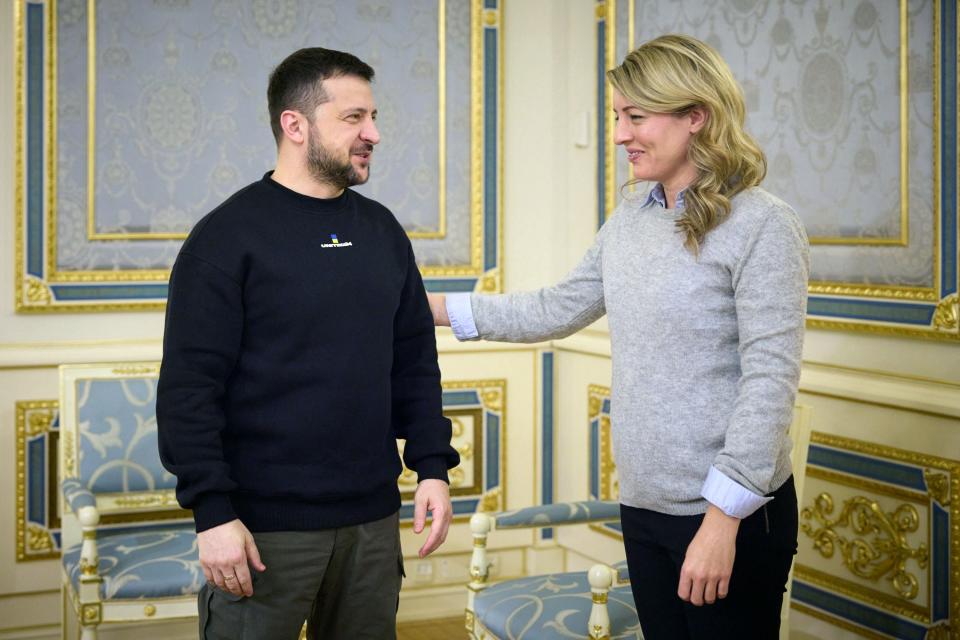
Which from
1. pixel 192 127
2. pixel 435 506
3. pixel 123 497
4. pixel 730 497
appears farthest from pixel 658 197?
pixel 192 127

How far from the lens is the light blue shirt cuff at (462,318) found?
225cm

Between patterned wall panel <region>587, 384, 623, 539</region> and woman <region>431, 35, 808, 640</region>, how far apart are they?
1.90 metres

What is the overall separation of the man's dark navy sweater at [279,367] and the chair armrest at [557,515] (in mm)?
817

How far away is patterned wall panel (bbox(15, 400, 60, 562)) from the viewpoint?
11.2 feet

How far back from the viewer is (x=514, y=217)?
403 cm

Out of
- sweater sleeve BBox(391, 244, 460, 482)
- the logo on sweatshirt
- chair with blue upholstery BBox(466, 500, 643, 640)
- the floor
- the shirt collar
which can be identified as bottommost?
the floor

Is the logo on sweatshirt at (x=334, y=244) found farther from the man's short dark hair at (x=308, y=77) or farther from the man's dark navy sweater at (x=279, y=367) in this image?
the man's short dark hair at (x=308, y=77)

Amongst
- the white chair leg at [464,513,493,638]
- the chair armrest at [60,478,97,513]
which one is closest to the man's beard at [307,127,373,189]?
the white chair leg at [464,513,493,638]

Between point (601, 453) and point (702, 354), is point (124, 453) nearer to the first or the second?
point (601, 453)

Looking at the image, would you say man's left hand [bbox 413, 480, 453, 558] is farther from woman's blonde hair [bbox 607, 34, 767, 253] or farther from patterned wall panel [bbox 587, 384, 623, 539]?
patterned wall panel [bbox 587, 384, 623, 539]

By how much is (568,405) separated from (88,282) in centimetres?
165

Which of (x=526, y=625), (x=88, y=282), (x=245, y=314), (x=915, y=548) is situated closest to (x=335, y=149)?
(x=245, y=314)

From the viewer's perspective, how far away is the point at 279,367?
1776 millimetres

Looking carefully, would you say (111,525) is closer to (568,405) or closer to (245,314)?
(568,405)
